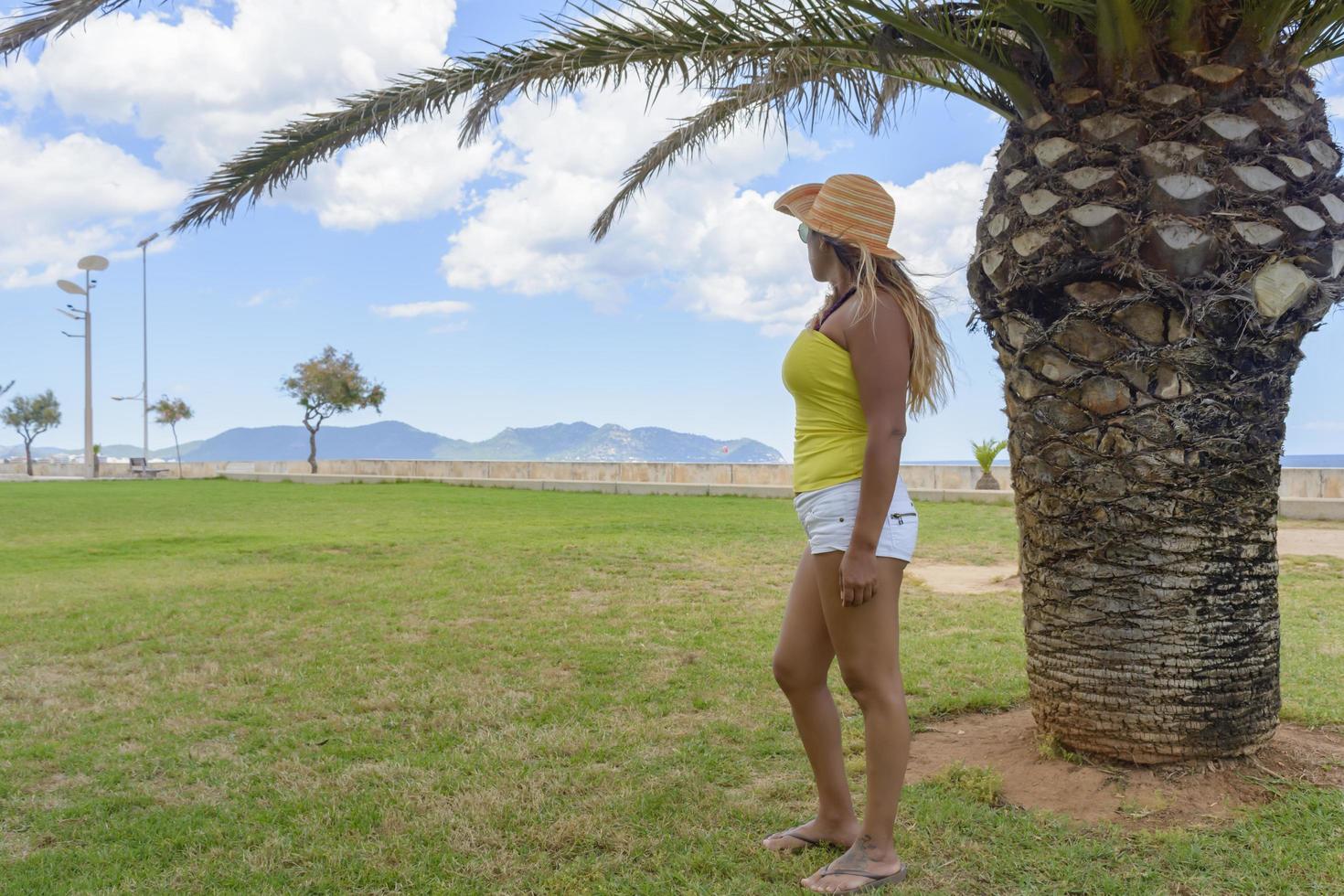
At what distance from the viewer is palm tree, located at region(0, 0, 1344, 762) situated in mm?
3633

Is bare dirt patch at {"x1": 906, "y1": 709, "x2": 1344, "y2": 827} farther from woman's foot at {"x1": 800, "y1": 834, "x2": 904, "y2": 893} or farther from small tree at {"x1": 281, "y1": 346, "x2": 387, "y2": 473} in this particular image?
small tree at {"x1": 281, "y1": 346, "x2": 387, "y2": 473}

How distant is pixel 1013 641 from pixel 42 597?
7.98m

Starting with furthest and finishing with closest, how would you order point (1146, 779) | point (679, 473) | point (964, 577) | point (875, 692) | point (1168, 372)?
point (679, 473) < point (964, 577) < point (1146, 779) < point (1168, 372) < point (875, 692)

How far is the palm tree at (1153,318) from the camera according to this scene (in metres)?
3.63

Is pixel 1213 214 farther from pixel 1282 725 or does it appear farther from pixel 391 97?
pixel 391 97

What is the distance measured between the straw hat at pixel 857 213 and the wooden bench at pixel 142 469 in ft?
128

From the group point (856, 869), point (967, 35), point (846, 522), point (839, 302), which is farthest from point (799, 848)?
point (967, 35)

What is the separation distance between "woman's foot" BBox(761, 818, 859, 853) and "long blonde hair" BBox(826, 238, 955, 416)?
4.48ft

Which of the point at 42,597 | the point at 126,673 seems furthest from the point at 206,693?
the point at 42,597

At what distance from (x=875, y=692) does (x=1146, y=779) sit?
5.10 feet

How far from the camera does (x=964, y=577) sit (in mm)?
9844

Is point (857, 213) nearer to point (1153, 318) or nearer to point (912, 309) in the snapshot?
point (912, 309)

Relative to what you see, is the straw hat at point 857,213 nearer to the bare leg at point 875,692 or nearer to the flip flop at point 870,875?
the bare leg at point 875,692

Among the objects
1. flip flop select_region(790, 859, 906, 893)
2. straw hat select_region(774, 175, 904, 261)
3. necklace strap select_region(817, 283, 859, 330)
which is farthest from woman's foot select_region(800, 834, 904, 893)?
straw hat select_region(774, 175, 904, 261)
